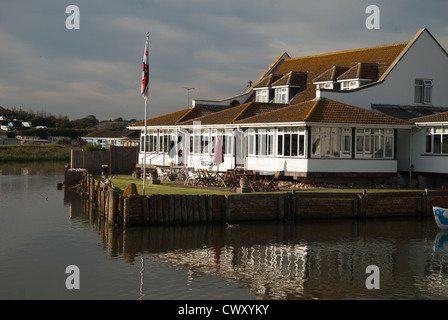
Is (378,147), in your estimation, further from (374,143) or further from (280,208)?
(280,208)

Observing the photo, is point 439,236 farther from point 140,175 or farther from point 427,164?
point 140,175

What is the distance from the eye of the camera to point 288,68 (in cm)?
5578

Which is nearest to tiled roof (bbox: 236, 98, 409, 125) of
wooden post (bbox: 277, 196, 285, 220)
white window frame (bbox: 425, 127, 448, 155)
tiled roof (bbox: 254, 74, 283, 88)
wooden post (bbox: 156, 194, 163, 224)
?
white window frame (bbox: 425, 127, 448, 155)

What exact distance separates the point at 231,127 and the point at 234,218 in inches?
549

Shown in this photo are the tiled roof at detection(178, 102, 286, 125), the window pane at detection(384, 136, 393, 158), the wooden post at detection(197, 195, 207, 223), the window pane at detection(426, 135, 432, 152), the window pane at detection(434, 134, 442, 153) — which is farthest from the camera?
the tiled roof at detection(178, 102, 286, 125)

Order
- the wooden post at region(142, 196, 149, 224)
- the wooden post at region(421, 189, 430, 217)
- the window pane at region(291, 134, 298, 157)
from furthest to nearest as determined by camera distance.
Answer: the window pane at region(291, 134, 298, 157) → the wooden post at region(421, 189, 430, 217) → the wooden post at region(142, 196, 149, 224)

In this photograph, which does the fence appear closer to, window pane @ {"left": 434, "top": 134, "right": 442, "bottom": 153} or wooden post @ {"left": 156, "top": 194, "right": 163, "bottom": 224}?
wooden post @ {"left": 156, "top": 194, "right": 163, "bottom": 224}

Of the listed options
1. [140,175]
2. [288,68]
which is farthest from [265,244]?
[288,68]

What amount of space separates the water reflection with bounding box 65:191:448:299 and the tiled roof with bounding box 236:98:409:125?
26.6ft

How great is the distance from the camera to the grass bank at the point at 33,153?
308 feet

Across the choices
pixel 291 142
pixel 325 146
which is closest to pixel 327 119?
pixel 325 146

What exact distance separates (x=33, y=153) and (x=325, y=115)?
73.8 m

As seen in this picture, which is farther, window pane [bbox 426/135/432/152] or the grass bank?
the grass bank

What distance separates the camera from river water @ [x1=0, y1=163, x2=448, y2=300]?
1684 centimetres
